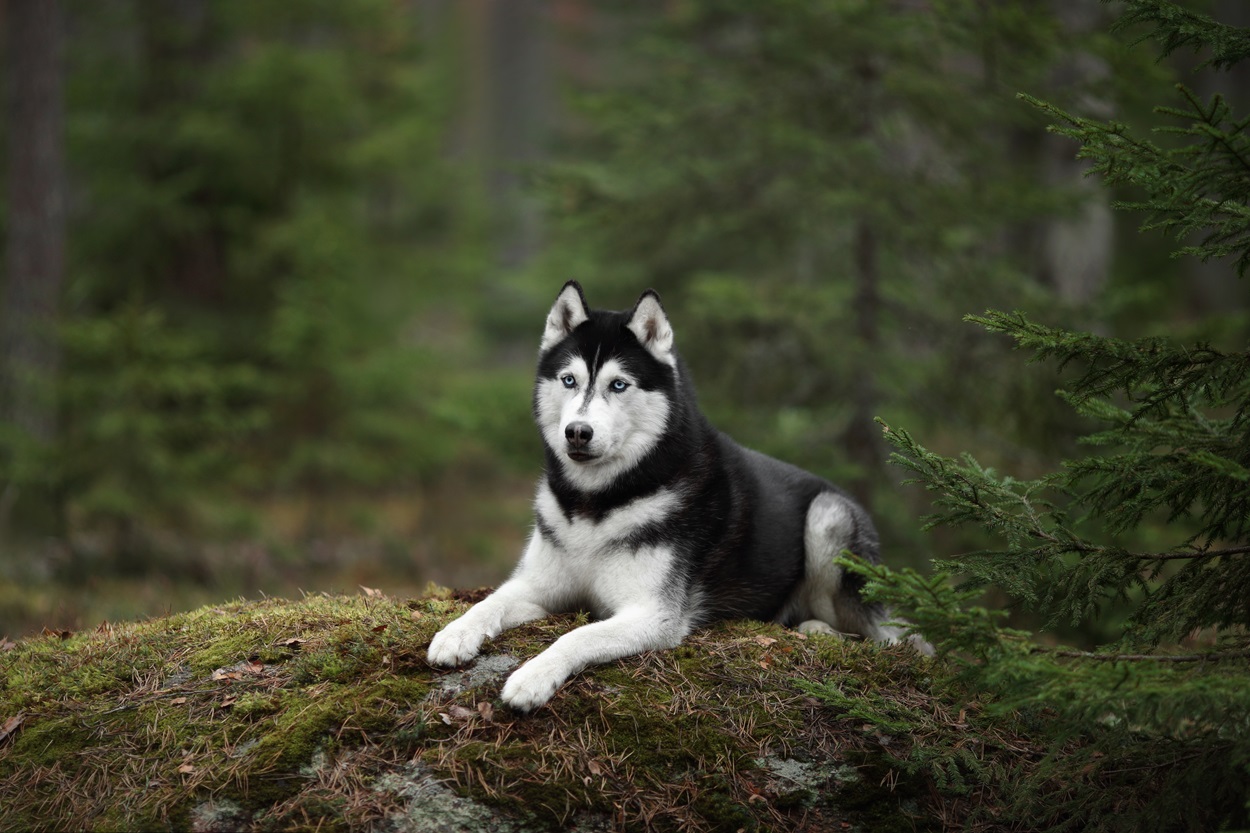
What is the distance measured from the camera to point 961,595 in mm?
3273

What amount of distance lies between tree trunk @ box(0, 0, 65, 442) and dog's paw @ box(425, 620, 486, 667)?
9714 mm

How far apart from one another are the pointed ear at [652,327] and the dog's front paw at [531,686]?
5.93 ft

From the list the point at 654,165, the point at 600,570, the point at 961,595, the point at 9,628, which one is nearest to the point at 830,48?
the point at 654,165

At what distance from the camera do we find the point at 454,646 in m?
4.16

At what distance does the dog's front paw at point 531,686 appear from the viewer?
151 inches

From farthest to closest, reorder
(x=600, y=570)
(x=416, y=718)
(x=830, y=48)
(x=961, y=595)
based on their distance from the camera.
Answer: (x=830, y=48) → (x=600, y=570) → (x=416, y=718) → (x=961, y=595)

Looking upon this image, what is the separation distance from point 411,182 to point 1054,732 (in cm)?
1684

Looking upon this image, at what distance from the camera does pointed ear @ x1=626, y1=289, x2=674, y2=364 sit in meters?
4.83

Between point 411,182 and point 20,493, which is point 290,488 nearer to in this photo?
point 20,493

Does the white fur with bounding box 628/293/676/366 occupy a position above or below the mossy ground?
above

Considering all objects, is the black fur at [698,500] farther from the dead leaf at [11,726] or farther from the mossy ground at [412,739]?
the dead leaf at [11,726]

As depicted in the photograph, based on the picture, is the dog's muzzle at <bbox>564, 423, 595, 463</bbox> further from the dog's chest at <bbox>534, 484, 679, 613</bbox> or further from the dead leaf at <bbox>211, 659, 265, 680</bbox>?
the dead leaf at <bbox>211, 659, 265, 680</bbox>

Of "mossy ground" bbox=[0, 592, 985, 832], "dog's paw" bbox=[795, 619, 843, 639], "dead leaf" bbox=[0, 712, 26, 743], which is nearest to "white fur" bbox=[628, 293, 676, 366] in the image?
"mossy ground" bbox=[0, 592, 985, 832]

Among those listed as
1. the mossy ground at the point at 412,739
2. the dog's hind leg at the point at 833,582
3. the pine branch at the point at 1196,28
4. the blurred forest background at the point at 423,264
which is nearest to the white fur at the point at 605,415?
the mossy ground at the point at 412,739
